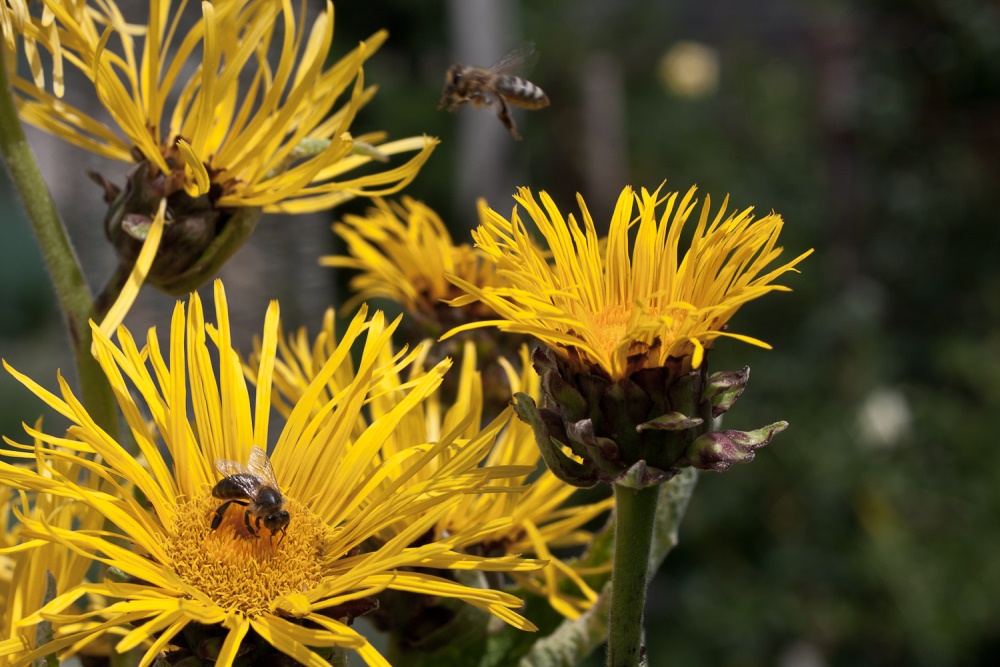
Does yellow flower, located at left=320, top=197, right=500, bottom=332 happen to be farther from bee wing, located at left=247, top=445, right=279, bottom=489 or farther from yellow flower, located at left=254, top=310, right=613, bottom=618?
bee wing, located at left=247, top=445, right=279, bottom=489

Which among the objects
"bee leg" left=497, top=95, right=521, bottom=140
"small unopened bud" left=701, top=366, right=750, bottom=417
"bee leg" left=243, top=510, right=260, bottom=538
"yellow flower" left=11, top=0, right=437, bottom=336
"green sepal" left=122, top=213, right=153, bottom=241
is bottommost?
"bee leg" left=243, top=510, right=260, bottom=538

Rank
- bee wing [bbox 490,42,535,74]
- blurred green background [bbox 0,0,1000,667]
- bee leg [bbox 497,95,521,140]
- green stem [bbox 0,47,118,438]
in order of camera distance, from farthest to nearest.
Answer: blurred green background [bbox 0,0,1000,667] < bee wing [bbox 490,42,535,74] < bee leg [bbox 497,95,521,140] < green stem [bbox 0,47,118,438]

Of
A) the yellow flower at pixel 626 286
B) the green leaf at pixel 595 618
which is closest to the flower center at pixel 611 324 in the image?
the yellow flower at pixel 626 286

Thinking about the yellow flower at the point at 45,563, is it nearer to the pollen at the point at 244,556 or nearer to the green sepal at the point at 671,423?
the pollen at the point at 244,556

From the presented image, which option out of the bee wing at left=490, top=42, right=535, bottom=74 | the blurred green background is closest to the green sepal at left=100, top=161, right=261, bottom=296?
the bee wing at left=490, top=42, right=535, bottom=74

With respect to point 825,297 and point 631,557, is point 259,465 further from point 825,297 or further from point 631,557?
point 825,297

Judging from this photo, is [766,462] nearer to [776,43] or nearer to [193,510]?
[776,43]

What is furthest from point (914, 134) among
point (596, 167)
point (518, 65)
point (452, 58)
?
point (518, 65)
